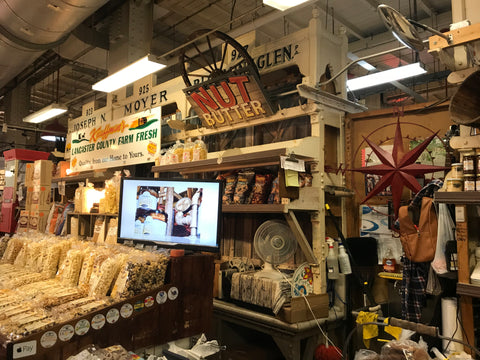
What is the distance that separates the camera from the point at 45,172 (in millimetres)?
6059

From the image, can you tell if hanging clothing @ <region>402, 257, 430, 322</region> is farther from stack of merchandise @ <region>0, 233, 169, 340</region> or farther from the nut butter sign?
the nut butter sign

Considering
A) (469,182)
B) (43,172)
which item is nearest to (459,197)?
(469,182)

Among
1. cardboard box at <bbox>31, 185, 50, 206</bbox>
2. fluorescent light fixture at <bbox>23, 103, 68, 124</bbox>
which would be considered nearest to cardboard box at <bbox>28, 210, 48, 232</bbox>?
cardboard box at <bbox>31, 185, 50, 206</bbox>

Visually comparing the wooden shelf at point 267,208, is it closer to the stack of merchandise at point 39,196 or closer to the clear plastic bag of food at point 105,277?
the clear plastic bag of food at point 105,277

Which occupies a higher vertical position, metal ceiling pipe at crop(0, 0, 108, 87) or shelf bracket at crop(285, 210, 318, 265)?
metal ceiling pipe at crop(0, 0, 108, 87)

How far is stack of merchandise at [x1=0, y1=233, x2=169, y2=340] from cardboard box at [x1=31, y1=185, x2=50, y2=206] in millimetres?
3186

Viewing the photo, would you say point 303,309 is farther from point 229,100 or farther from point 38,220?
point 38,220

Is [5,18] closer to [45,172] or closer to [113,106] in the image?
[113,106]

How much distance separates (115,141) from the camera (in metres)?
4.95

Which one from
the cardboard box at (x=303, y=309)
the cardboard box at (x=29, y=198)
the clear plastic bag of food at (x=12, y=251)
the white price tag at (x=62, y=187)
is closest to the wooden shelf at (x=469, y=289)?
the cardboard box at (x=303, y=309)

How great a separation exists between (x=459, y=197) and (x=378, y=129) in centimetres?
154

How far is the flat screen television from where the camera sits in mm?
2779

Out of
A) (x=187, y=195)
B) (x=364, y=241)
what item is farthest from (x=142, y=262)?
(x=364, y=241)

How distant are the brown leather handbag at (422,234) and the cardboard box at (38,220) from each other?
536cm
